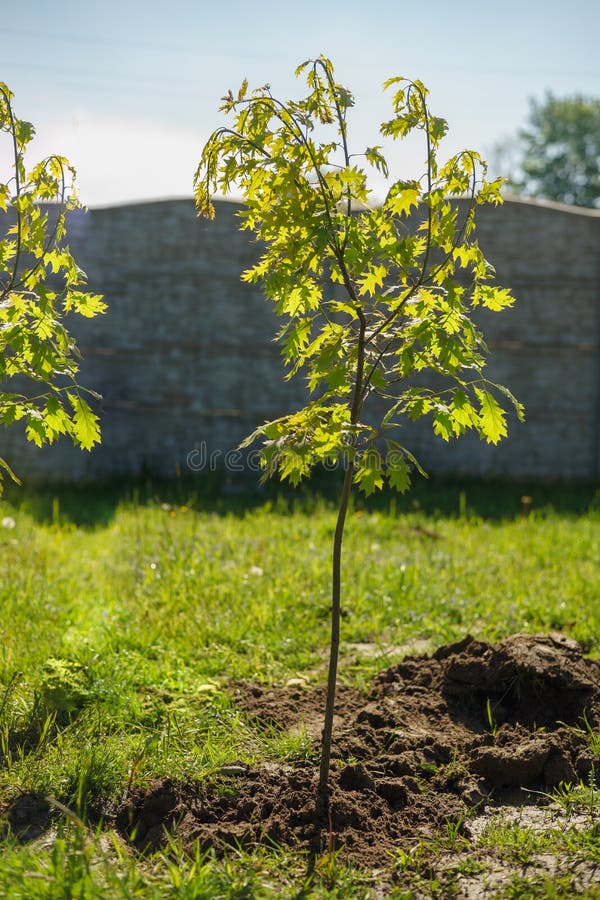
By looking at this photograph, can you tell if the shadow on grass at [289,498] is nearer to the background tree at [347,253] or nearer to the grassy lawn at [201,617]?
the grassy lawn at [201,617]

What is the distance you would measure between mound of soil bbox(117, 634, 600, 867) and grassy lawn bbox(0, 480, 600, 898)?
124 mm

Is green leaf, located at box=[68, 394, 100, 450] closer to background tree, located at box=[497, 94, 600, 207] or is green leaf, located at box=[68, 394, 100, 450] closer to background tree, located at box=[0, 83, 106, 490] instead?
background tree, located at box=[0, 83, 106, 490]

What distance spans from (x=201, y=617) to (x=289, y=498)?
10.2 feet

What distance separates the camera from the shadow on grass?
285 inches

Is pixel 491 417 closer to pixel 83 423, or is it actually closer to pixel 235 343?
pixel 83 423

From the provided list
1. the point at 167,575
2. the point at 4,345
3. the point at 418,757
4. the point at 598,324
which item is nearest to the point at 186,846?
the point at 418,757

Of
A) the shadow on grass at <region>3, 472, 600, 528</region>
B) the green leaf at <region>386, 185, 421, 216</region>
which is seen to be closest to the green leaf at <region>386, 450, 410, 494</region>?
the green leaf at <region>386, 185, 421, 216</region>

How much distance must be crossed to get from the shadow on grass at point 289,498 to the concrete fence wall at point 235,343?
0.42m

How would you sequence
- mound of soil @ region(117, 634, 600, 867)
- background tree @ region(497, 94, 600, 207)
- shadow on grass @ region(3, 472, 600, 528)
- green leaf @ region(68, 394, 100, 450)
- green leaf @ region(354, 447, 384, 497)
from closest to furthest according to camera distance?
mound of soil @ region(117, 634, 600, 867)
green leaf @ region(354, 447, 384, 497)
green leaf @ region(68, 394, 100, 450)
shadow on grass @ region(3, 472, 600, 528)
background tree @ region(497, 94, 600, 207)

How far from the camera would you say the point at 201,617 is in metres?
4.77

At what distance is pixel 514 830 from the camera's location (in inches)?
114

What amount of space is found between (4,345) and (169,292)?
6.12 meters

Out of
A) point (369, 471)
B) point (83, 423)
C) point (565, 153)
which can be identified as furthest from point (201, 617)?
point (565, 153)

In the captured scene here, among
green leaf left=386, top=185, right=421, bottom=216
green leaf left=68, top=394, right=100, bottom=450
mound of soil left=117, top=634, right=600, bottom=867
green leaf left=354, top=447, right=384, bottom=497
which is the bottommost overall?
mound of soil left=117, top=634, right=600, bottom=867
